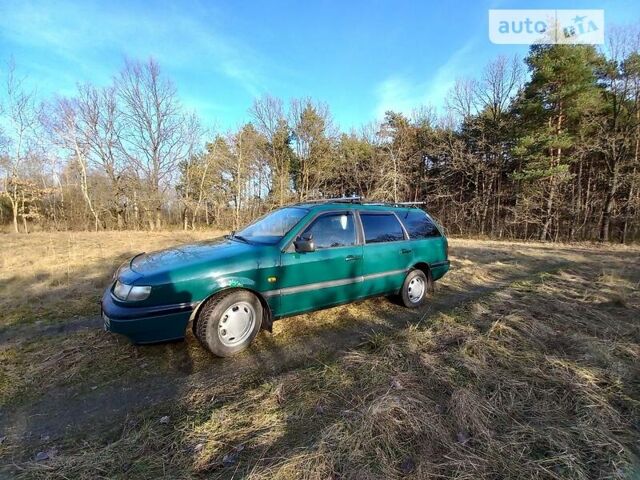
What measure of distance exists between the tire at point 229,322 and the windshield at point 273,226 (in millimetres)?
797

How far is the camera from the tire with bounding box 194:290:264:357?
10.9 ft

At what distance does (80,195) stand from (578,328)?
1267 inches

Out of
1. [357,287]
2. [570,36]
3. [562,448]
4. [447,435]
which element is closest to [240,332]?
[357,287]

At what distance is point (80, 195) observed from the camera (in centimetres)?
2628

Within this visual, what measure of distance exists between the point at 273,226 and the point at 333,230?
82cm

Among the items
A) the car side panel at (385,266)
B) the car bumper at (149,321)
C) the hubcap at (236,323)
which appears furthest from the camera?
the car side panel at (385,266)

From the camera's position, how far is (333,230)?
14.3 ft

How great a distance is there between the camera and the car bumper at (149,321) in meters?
3.07

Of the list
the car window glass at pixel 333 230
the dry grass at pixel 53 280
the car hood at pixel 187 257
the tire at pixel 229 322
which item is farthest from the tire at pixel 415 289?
the dry grass at pixel 53 280

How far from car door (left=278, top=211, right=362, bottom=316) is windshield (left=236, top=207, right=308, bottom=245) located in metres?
0.25

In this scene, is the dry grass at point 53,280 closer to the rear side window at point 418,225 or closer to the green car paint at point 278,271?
the green car paint at point 278,271

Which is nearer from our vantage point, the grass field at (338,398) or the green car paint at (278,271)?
the grass field at (338,398)

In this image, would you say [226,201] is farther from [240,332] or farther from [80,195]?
[240,332]

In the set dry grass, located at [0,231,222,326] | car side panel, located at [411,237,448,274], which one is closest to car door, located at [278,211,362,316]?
car side panel, located at [411,237,448,274]
